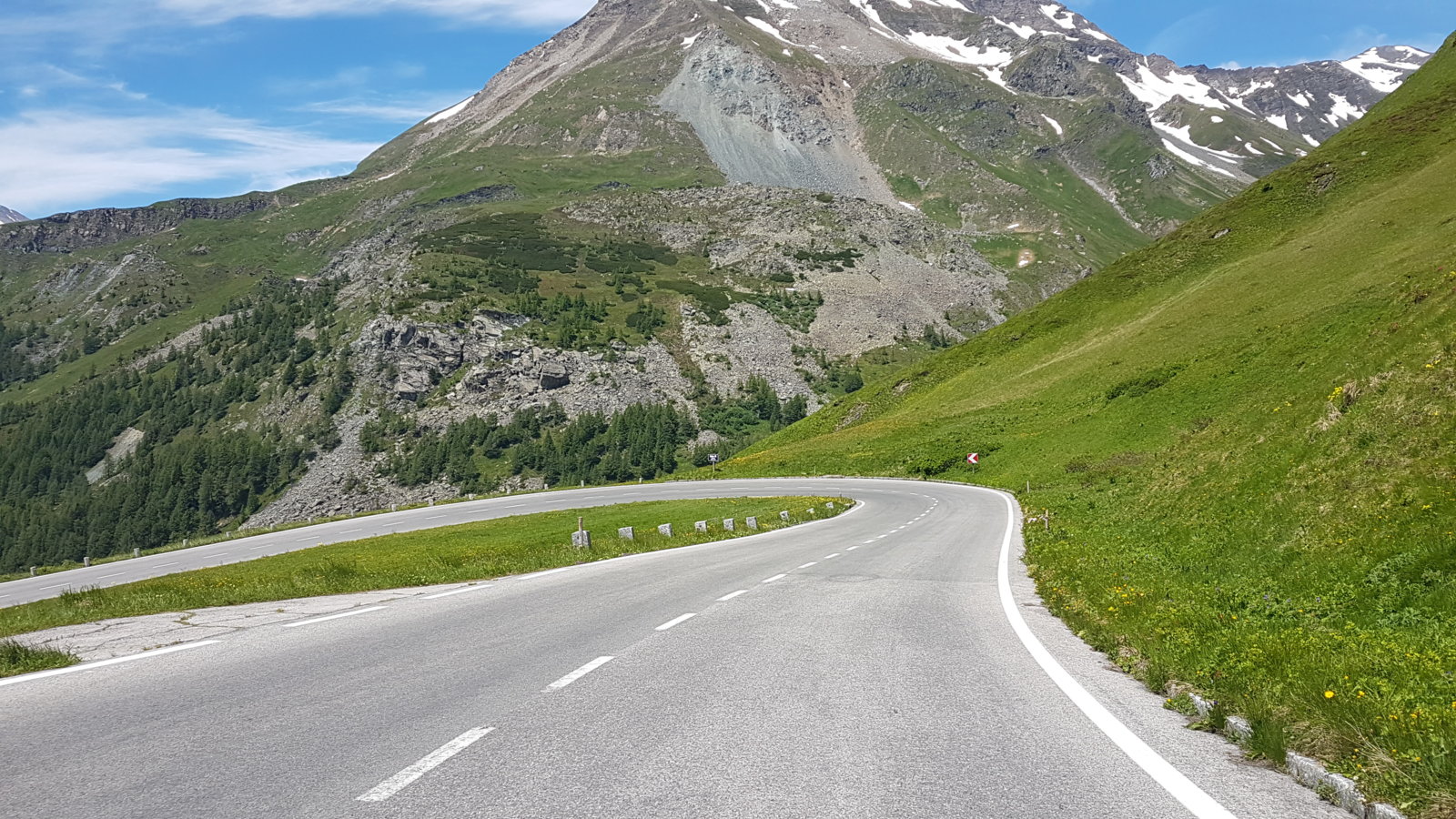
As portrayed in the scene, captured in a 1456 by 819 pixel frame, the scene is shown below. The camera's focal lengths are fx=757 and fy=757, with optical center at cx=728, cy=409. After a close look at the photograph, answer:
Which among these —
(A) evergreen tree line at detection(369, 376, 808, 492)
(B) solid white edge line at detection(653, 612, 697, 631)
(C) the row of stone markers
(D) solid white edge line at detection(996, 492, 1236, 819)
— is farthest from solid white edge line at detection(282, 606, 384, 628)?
(A) evergreen tree line at detection(369, 376, 808, 492)

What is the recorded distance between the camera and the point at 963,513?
39562 mm

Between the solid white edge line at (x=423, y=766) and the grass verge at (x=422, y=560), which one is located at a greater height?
the solid white edge line at (x=423, y=766)

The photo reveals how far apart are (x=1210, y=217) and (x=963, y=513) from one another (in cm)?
7622

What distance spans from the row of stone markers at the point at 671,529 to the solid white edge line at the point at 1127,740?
1551 centimetres

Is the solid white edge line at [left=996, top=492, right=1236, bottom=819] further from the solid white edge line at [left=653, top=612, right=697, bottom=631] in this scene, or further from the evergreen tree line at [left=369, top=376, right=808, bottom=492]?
the evergreen tree line at [left=369, top=376, right=808, bottom=492]

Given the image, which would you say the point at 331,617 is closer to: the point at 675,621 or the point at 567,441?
the point at 675,621

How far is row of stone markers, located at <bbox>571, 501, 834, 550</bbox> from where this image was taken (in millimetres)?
24359

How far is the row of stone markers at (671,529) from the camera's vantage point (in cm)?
2436

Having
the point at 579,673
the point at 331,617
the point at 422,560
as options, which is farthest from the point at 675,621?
the point at 422,560

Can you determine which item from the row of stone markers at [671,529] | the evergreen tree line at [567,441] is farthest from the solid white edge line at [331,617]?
the evergreen tree line at [567,441]

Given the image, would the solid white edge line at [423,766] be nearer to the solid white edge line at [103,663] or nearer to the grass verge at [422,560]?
the solid white edge line at [103,663]

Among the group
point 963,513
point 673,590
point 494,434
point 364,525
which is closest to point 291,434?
point 494,434

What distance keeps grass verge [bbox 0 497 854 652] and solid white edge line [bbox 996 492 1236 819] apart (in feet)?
44.7

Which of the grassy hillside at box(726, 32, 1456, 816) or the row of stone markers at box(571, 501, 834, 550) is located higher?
the grassy hillside at box(726, 32, 1456, 816)
